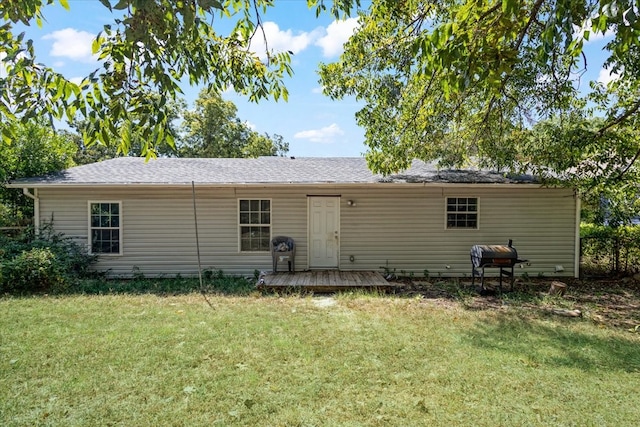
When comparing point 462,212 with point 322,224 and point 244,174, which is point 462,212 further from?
point 244,174

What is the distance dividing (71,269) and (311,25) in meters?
7.86

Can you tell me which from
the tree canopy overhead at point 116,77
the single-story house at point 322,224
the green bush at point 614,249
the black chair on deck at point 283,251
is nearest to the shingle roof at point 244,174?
the single-story house at point 322,224

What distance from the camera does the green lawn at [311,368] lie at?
3131 millimetres

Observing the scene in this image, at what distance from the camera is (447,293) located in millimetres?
7887

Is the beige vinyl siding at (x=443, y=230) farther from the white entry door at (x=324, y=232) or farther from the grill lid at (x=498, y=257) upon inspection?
the grill lid at (x=498, y=257)

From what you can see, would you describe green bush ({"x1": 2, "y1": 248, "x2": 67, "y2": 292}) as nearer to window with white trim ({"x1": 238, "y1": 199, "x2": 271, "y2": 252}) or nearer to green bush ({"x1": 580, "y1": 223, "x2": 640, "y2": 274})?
window with white trim ({"x1": 238, "y1": 199, "x2": 271, "y2": 252})

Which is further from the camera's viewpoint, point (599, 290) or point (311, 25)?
point (599, 290)

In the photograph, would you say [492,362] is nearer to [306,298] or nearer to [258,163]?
[306,298]

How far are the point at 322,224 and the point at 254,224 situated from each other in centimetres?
175

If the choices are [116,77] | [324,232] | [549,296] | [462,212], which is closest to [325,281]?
[324,232]

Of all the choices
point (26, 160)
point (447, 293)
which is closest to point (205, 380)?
point (447, 293)

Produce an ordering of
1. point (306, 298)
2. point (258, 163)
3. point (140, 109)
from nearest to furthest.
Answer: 1. point (140, 109)
2. point (306, 298)
3. point (258, 163)

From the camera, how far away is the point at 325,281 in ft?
26.8

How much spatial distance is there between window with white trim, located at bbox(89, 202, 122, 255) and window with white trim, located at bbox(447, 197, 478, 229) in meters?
8.43
